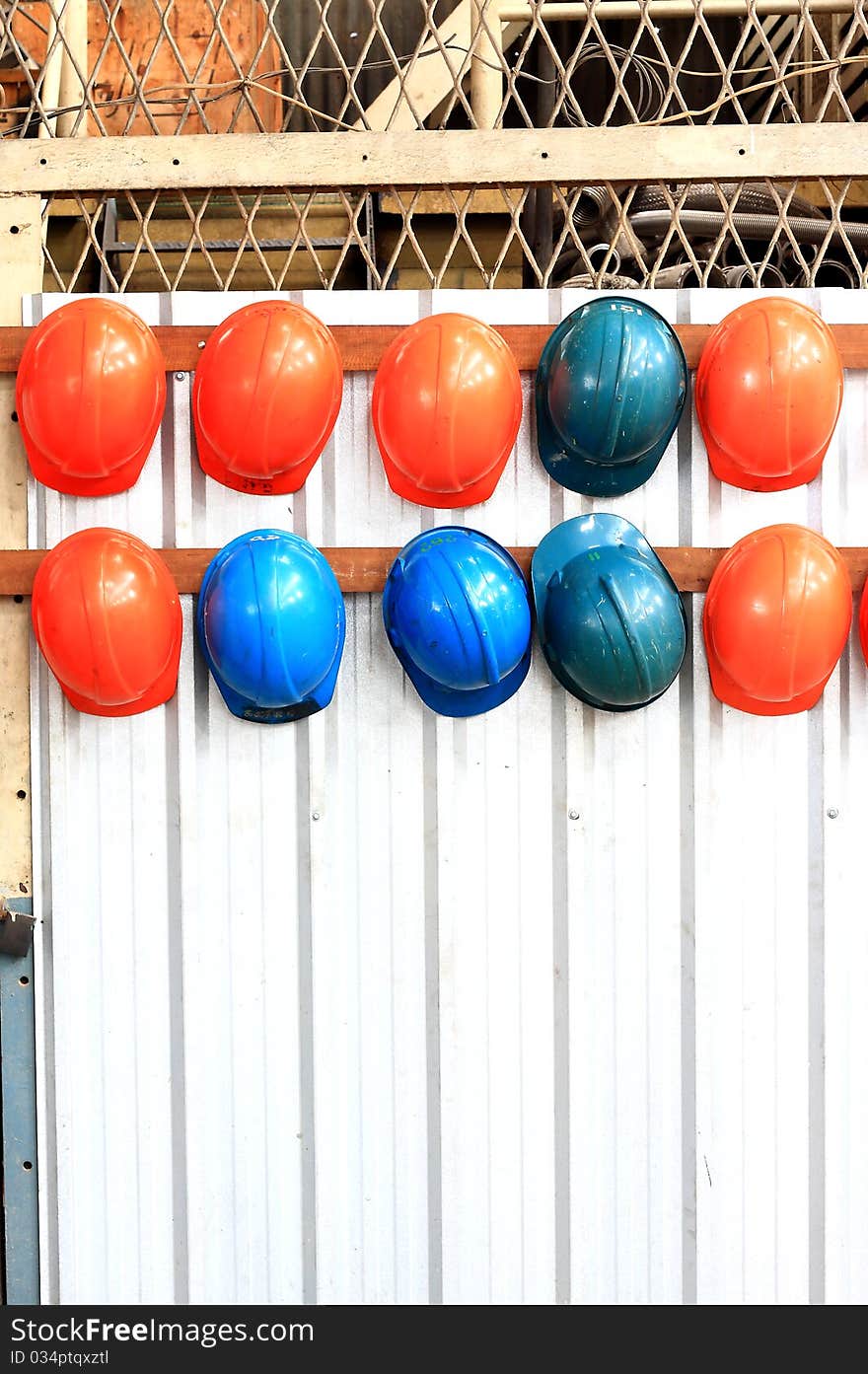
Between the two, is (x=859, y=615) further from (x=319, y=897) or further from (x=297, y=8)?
(x=297, y=8)

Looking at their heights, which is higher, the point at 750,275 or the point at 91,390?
the point at 750,275

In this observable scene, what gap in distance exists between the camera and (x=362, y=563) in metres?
2.15

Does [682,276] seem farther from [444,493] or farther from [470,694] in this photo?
[470,694]

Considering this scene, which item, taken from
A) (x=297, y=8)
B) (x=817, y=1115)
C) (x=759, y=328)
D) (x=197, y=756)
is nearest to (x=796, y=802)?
(x=817, y=1115)

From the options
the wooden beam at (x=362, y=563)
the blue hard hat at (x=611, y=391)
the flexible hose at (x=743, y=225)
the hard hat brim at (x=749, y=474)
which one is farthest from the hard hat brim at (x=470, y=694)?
the flexible hose at (x=743, y=225)

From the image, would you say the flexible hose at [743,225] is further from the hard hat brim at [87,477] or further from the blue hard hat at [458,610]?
the hard hat brim at [87,477]

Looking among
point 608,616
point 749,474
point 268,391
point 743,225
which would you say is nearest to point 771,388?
point 749,474

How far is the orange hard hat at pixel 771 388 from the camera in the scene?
1999mm

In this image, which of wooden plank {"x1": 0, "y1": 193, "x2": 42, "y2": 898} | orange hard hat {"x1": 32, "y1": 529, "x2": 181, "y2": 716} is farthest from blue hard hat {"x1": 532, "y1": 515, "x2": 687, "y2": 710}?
wooden plank {"x1": 0, "y1": 193, "x2": 42, "y2": 898}

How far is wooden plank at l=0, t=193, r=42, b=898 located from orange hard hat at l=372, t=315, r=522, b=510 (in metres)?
0.79

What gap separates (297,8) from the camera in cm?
515

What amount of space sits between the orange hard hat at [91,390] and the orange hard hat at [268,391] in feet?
0.39

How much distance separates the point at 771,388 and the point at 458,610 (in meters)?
0.74
